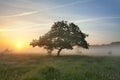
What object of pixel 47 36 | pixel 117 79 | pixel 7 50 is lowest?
pixel 117 79

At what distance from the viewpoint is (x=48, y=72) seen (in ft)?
66.7

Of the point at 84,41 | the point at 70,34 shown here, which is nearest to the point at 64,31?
the point at 70,34

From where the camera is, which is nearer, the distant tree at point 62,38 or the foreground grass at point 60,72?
the foreground grass at point 60,72

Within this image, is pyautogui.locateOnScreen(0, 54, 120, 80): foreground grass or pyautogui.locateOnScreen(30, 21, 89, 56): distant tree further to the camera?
pyautogui.locateOnScreen(30, 21, 89, 56): distant tree

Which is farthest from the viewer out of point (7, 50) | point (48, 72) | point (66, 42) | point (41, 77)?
point (66, 42)

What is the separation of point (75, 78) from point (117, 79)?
3061 millimetres

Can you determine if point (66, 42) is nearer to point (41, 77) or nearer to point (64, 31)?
point (64, 31)

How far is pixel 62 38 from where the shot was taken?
71188 millimetres

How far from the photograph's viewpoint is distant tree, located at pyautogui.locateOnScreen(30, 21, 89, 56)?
231ft

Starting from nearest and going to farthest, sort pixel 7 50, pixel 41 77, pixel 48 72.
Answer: pixel 41 77 → pixel 48 72 → pixel 7 50

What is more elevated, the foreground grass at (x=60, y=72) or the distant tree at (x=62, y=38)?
the distant tree at (x=62, y=38)

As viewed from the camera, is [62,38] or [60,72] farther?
[62,38]

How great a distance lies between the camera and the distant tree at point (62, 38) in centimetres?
7038

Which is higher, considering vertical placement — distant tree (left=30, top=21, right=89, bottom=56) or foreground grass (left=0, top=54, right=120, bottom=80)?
distant tree (left=30, top=21, right=89, bottom=56)
